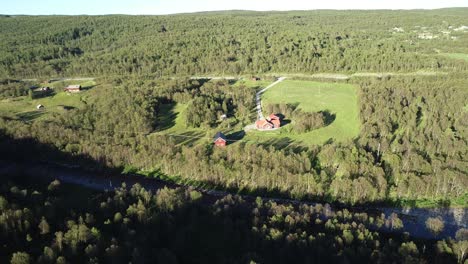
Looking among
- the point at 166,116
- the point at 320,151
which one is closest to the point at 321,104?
the point at 320,151

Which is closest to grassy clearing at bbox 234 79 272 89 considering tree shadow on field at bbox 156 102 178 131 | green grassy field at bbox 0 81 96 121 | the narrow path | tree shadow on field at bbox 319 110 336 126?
the narrow path

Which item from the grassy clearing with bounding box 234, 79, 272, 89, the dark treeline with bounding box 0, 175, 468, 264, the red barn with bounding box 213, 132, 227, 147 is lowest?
the dark treeline with bounding box 0, 175, 468, 264

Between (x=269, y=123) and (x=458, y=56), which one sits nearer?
(x=269, y=123)

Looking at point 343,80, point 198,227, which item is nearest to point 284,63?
point 343,80

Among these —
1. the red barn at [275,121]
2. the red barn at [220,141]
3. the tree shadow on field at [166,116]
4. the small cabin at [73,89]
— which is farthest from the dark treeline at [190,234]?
the small cabin at [73,89]

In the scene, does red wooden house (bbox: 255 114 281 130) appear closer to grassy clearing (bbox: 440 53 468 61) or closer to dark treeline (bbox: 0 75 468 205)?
dark treeline (bbox: 0 75 468 205)

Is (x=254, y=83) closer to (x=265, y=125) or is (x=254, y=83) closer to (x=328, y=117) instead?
(x=328, y=117)
